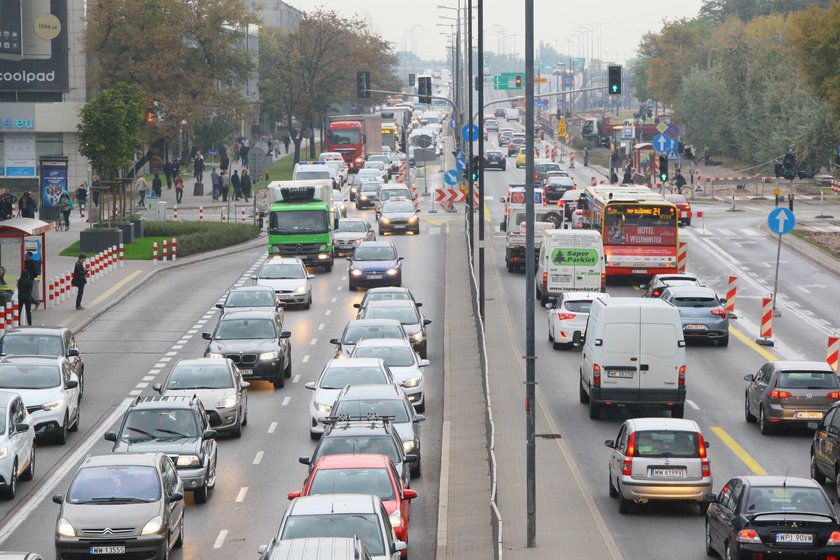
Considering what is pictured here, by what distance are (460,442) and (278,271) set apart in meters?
19.6

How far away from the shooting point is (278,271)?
1833 inches

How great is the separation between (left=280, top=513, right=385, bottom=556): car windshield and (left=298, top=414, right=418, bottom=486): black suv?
182 inches

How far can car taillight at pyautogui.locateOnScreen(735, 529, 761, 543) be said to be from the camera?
18.7 meters

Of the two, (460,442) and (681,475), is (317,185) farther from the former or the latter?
(681,475)

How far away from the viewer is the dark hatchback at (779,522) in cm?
1850

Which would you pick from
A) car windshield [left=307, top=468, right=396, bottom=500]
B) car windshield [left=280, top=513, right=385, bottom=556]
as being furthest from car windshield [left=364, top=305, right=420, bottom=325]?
car windshield [left=280, top=513, right=385, bottom=556]

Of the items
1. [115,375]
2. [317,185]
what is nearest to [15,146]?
[317,185]

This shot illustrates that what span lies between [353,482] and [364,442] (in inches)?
94.7

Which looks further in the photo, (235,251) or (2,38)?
(2,38)

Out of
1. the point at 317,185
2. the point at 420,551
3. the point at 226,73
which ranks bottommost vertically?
the point at 420,551

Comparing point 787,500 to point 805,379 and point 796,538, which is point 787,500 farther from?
point 805,379

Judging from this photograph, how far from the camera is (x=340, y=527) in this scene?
17141mm

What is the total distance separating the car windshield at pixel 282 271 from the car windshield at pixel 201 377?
55.5 feet

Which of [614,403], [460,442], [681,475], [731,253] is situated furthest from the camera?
[731,253]
